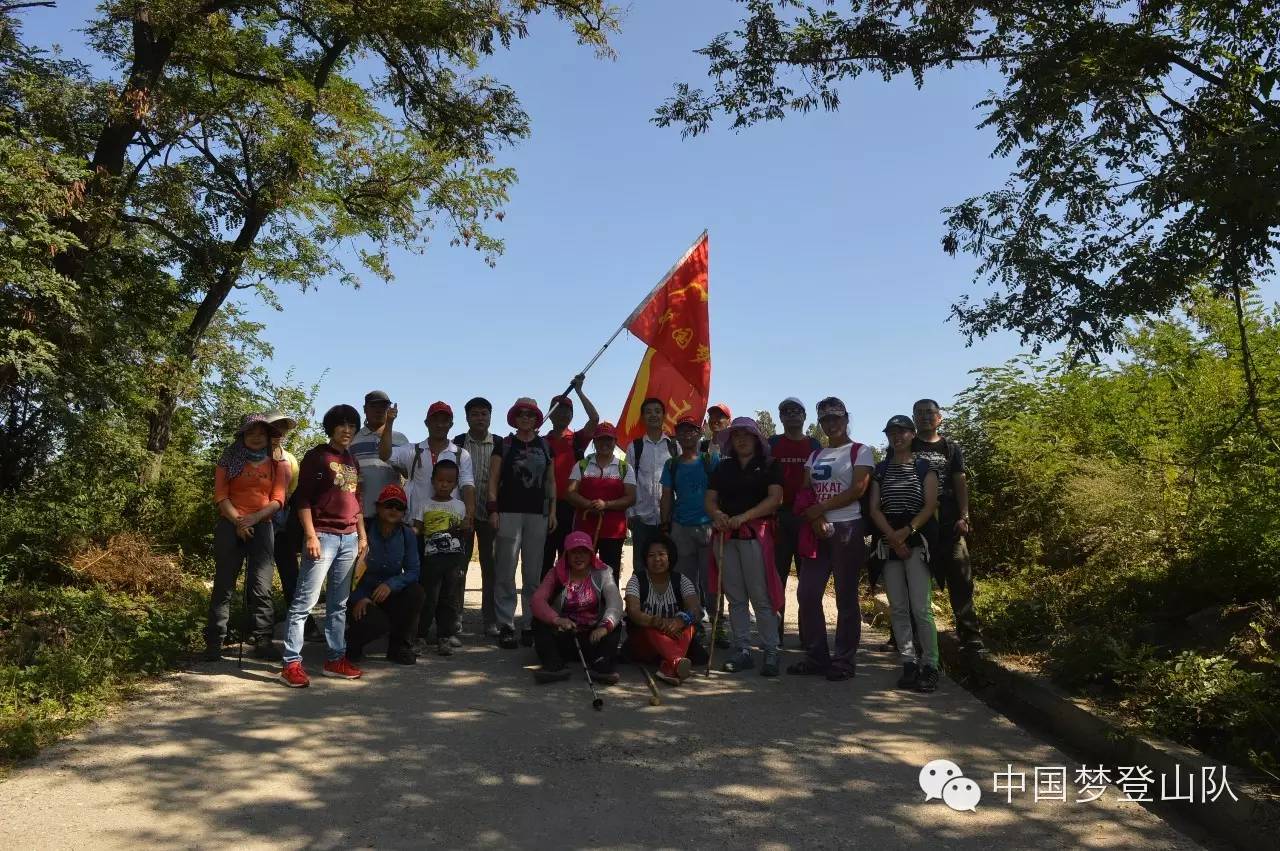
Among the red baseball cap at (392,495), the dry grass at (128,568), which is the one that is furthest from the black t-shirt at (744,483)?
the dry grass at (128,568)

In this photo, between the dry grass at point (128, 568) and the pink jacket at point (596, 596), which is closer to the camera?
the pink jacket at point (596, 596)

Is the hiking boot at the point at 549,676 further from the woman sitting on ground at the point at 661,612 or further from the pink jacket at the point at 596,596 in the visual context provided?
the woman sitting on ground at the point at 661,612

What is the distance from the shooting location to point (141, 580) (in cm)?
1021

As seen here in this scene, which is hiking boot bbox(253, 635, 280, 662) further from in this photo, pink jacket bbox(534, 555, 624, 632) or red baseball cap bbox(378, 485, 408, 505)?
pink jacket bbox(534, 555, 624, 632)

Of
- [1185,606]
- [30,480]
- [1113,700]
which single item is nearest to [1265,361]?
[1185,606]

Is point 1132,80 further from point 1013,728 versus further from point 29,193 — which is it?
point 29,193

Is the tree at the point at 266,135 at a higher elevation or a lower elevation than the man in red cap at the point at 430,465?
higher

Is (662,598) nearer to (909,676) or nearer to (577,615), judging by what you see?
(577,615)

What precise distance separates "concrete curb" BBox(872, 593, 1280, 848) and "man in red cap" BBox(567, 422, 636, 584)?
9.65 ft

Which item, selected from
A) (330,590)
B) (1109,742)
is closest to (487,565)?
(330,590)

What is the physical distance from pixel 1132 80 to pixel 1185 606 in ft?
13.1

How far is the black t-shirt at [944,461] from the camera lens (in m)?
7.15

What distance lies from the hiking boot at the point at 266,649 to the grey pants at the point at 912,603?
4676 mm

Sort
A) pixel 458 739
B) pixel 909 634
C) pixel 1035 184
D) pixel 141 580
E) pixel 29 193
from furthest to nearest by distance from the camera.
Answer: pixel 141 580
pixel 29 193
pixel 1035 184
pixel 909 634
pixel 458 739
